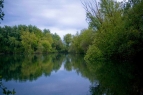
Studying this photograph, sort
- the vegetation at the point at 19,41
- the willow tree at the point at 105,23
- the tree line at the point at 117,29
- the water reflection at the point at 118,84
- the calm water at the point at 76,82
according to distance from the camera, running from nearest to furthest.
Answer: the water reflection at the point at 118,84 → the calm water at the point at 76,82 → the tree line at the point at 117,29 → the willow tree at the point at 105,23 → the vegetation at the point at 19,41

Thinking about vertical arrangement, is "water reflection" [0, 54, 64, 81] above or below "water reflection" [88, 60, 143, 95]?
above

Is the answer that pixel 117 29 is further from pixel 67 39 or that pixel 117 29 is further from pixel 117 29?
pixel 67 39

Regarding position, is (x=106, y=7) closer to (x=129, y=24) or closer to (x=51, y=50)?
(x=129, y=24)

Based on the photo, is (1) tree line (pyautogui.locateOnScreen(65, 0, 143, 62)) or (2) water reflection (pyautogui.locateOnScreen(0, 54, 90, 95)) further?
(1) tree line (pyautogui.locateOnScreen(65, 0, 143, 62))

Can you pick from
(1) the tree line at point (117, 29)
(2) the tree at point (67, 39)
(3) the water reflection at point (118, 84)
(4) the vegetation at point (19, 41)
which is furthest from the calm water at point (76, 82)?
(2) the tree at point (67, 39)

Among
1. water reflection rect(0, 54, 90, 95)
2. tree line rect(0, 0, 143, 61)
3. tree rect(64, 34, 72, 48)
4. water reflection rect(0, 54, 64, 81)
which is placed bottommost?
water reflection rect(0, 54, 90, 95)

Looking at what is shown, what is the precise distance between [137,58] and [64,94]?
74.3 ft

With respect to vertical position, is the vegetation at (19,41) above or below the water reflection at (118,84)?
above

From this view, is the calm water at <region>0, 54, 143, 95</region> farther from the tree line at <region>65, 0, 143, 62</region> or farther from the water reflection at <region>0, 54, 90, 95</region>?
the tree line at <region>65, 0, 143, 62</region>

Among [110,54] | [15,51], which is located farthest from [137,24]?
[15,51]

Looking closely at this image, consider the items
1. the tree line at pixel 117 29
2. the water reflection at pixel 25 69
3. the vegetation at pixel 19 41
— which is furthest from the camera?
the vegetation at pixel 19 41

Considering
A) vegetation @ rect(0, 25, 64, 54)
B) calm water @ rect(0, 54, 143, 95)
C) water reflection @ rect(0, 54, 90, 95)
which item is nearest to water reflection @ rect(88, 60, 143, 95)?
calm water @ rect(0, 54, 143, 95)

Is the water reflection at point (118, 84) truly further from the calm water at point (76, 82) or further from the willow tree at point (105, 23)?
the willow tree at point (105, 23)

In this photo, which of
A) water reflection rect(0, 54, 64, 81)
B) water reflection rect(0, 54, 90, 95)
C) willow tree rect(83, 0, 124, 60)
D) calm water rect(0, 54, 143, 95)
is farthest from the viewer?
willow tree rect(83, 0, 124, 60)
